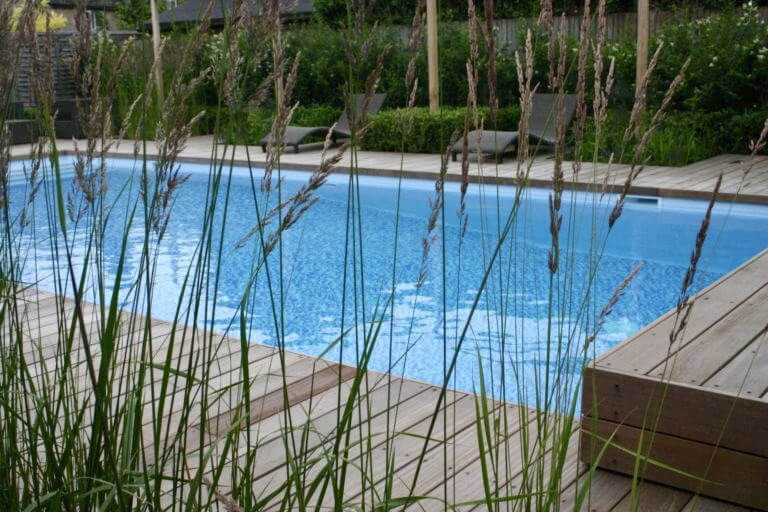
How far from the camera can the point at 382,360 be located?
4328 millimetres

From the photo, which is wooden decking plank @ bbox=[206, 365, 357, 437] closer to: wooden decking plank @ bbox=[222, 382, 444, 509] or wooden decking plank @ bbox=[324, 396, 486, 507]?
wooden decking plank @ bbox=[222, 382, 444, 509]

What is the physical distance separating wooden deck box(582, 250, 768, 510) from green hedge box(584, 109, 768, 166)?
541cm

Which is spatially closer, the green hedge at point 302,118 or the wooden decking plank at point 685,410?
the wooden decking plank at point 685,410

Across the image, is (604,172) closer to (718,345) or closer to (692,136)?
(692,136)

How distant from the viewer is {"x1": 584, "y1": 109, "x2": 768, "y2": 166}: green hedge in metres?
7.88

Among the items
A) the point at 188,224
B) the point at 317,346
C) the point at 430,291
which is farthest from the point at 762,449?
the point at 188,224

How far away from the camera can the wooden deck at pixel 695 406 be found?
2123 mm

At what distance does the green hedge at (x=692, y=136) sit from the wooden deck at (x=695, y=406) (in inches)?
213

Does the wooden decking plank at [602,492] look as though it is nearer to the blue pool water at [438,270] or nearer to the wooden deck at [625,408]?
the wooden deck at [625,408]

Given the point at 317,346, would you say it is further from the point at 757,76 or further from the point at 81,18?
the point at 757,76

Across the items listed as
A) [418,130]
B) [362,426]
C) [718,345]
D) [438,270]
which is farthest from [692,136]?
[362,426]

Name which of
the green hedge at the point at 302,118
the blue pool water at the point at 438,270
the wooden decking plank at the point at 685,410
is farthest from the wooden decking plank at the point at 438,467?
the green hedge at the point at 302,118

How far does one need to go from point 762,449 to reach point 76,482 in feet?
5.24

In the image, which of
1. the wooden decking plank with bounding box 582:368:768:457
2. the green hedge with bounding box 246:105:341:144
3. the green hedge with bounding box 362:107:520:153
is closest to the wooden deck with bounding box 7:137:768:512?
the wooden decking plank with bounding box 582:368:768:457
